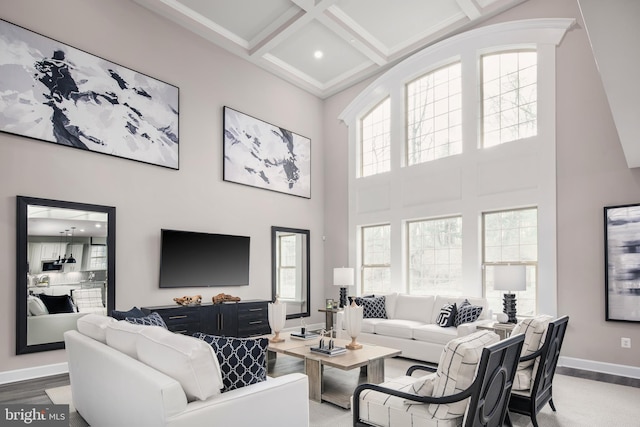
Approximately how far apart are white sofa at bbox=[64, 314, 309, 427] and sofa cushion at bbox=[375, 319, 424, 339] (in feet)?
11.2

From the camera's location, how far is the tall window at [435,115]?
264 inches

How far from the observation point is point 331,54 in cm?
739

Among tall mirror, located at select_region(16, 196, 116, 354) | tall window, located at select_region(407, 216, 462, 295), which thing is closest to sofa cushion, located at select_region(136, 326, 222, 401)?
tall mirror, located at select_region(16, 196, 116, 354)

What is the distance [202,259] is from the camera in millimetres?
6285

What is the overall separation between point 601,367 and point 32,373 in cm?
667

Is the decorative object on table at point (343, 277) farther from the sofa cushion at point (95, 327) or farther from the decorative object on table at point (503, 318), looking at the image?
the sofa cushion at point (95, 327)

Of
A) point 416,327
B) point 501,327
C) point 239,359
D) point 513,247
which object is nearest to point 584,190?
point 513,247

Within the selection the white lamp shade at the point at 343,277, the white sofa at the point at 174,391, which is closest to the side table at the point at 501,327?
the white lamp shade at the point at 343,277

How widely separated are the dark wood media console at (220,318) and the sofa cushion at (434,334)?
2.52 m

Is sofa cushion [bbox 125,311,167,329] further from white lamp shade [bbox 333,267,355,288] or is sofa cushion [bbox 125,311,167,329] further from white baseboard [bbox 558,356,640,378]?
white baseboard [bbox 558,356,640,378]

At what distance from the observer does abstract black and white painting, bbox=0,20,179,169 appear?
468 centimetres

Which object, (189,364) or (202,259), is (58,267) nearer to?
(202,259)

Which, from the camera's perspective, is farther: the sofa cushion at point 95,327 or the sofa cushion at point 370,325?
the sofa cushion at point 370,325

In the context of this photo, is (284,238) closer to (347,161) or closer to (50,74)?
(347,161)
